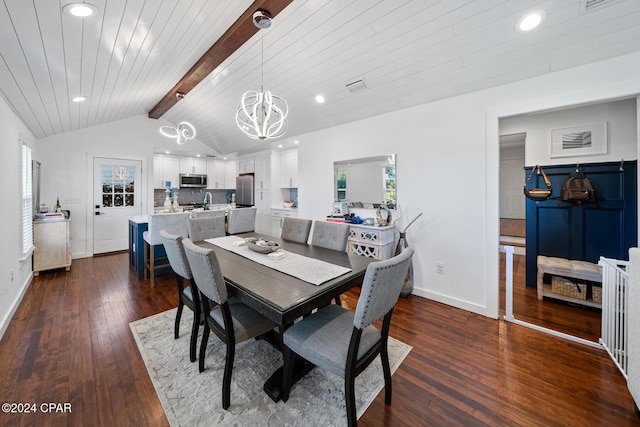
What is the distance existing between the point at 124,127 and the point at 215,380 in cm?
580

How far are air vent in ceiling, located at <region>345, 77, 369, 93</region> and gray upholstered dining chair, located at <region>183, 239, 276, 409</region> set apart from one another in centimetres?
254

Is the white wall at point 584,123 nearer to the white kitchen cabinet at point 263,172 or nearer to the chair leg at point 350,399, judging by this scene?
the chair leg at point 350,399

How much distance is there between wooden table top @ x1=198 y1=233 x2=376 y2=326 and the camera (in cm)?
133

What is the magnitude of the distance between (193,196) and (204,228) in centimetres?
449

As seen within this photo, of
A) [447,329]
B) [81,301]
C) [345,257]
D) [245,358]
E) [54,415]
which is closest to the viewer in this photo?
[54,415]

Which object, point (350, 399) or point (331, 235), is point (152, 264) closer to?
point (331, 235)

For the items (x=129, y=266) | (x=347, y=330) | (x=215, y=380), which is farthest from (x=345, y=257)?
(x=129, y=266)

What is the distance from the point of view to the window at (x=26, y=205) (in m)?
3.20

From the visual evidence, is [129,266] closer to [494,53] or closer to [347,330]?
[347,330]

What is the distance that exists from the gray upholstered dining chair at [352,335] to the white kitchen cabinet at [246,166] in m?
5.33

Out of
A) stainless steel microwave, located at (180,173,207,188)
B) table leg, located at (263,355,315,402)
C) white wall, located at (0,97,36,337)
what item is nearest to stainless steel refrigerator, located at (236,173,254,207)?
stainless steel microwave, located at (180,173,207,188)

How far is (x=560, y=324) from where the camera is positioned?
2.52m

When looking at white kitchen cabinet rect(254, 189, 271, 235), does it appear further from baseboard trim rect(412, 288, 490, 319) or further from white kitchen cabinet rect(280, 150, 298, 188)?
baseboard trim rect(412, 288, 490, 319)

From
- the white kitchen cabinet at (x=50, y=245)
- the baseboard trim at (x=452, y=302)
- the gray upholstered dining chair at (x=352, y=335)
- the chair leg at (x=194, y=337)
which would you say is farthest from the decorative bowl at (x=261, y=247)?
the white kitchen cabinet at (x=50, y=245)
